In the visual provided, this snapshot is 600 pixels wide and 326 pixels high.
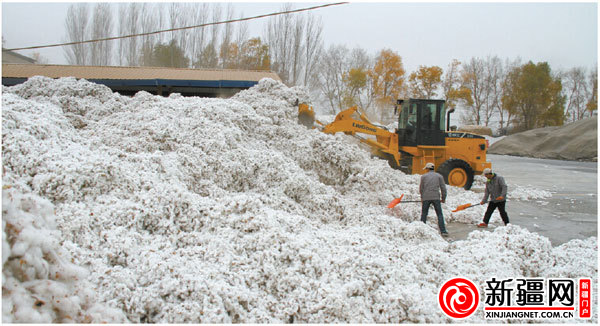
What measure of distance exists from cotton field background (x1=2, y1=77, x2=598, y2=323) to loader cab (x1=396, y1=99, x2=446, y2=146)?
335 centimetres

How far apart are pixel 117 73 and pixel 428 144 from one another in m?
8.64

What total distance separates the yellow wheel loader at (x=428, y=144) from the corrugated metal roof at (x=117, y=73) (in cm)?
390

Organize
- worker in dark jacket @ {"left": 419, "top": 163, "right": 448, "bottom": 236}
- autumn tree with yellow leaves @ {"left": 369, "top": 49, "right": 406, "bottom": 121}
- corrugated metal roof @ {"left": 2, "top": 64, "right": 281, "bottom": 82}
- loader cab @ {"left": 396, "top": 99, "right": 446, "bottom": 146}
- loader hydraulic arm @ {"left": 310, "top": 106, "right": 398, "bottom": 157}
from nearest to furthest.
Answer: worker in dark jacket @ {"left": 419, "top": 163, "right": 448, "bottom": 236}, loader hydraulic arm @ {"left": 310, "top": 106, "right": 398, "bottom": 157}, loader cab @ {"left": 396, "top": 99, "right": 446, "bottom": 146}, corrugated metal roof @ {"left": 2, "top": 64, "right": 281, "bottom": 82}, autumn tree with yellow leaves @ {"left": 369, "top": 49, "right": 406, "bottom": 121}

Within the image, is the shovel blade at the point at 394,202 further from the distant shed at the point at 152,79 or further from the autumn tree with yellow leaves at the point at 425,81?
the autumn tree with yellow leaves at the point at 425,81

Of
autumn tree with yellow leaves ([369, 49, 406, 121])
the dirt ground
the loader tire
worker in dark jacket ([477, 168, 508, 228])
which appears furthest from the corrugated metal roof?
autumn tree with yellow leaves ([369, 49, 406, 121])

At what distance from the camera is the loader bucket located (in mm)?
7840

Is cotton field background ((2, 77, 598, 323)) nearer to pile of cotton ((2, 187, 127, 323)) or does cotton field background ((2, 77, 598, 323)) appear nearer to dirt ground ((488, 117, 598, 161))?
pile of cotton ((2, 187, 127, 323))

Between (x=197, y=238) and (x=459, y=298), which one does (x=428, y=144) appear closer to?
(x=459, y=298)

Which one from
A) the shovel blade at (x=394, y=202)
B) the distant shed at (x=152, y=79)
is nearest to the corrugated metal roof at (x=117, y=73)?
the distant shed at (x=152, y=79)

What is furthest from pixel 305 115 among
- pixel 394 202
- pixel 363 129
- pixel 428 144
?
pixel 428 144

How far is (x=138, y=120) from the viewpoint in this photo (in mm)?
5719

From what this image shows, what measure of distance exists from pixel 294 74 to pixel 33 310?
2605 cm

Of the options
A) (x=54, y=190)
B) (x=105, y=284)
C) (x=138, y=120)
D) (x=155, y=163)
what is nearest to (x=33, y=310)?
(x=105, y=284)

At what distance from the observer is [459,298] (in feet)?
10.6
